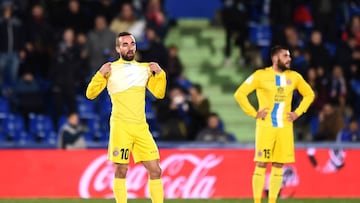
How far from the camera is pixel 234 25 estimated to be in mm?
25172

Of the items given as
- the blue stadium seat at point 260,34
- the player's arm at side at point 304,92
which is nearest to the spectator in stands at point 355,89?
the blue stadium seat at point 260,34

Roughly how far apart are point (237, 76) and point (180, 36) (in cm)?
186

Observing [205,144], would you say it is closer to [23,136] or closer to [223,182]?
[223,182]

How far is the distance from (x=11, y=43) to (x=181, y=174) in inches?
210

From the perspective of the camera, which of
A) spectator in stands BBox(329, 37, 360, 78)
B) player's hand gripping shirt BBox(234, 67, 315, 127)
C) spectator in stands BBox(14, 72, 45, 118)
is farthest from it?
spectator in stands BBox(329, 37, 360, 78)

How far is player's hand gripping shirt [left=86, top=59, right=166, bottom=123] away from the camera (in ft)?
47.8

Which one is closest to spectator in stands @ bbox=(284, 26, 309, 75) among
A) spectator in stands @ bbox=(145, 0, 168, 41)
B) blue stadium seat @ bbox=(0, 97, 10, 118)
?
spectator in stands @ bbox=(145, 0, 168, 41)

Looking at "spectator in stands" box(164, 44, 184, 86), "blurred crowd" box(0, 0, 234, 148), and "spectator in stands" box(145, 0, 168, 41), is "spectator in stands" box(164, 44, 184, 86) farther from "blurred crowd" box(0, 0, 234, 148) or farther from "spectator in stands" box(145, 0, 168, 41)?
"spectator in stands" box(145, 0, 168, 41)

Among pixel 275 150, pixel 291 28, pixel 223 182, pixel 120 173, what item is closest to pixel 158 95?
pixel 120 173

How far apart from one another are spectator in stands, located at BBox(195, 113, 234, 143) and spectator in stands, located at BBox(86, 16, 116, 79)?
272cm

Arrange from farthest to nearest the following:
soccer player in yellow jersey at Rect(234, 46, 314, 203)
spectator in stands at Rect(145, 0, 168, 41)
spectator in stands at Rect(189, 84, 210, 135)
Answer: spectator in stands at Rect(145, 0, 168, 41) < spectator in stands at Rect(189, 84, 210, 135) < soccer player in yellow jersey at Rect(234, 46, 314, 203)

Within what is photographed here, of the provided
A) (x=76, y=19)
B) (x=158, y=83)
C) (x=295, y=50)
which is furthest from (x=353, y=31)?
(x=158, y=83)

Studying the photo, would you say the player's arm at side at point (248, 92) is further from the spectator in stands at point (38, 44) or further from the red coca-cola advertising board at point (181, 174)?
the spectator in stands at point (38, 44)

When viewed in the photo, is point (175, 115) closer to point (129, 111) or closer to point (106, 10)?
point (106, 10)
